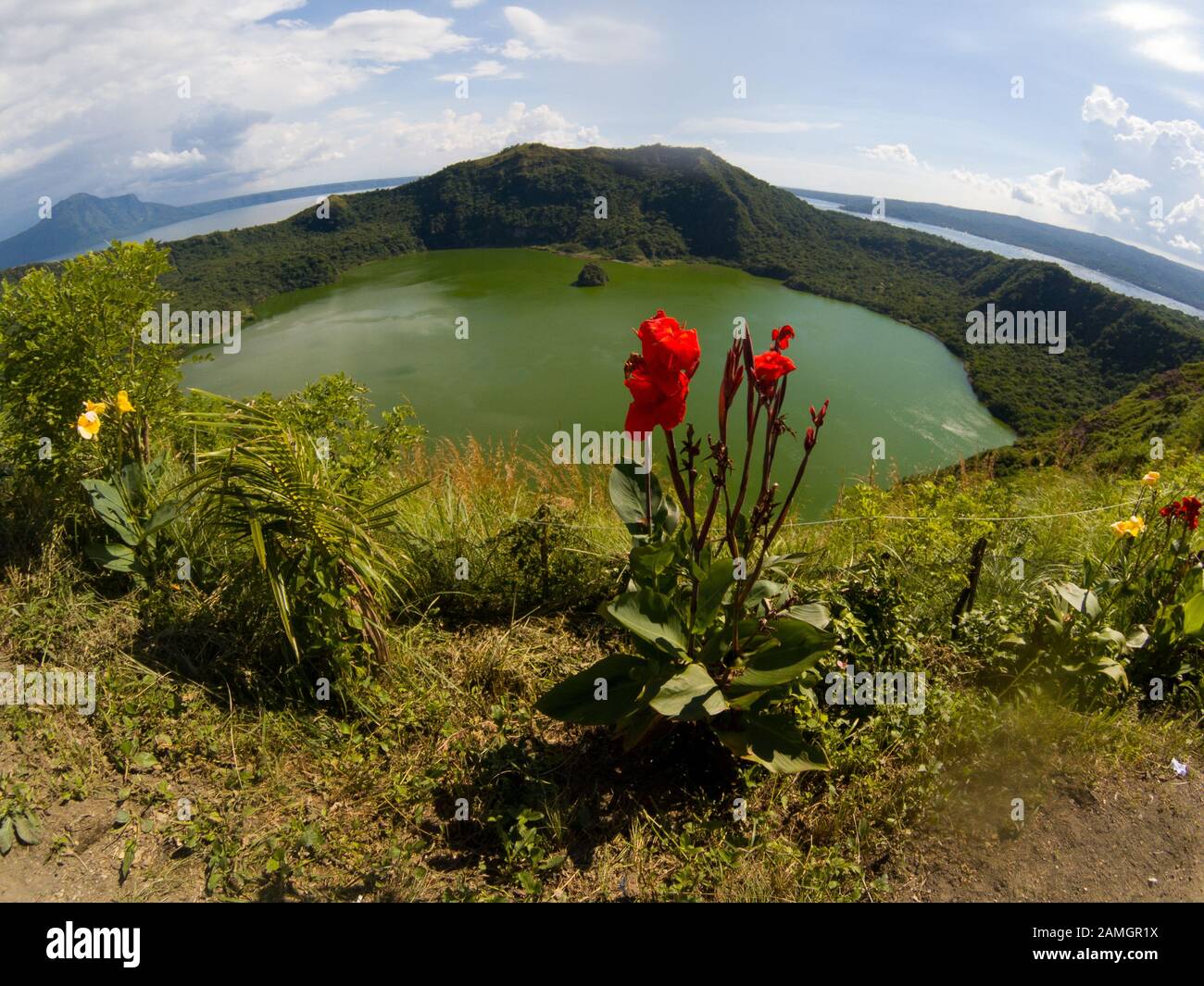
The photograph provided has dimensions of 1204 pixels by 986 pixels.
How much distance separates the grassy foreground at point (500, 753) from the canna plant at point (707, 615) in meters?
0.24

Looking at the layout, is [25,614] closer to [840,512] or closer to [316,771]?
[316,771]

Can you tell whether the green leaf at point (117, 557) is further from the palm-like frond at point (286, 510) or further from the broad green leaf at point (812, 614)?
the broad green leaf at point (812, 614)

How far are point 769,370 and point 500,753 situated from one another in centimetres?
143

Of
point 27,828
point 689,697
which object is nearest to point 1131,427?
point 689,697

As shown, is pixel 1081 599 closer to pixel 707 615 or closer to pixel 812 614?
pixel 812 614

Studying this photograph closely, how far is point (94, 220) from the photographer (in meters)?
165

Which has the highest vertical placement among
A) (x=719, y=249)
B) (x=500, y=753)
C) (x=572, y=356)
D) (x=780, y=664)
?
(x=719, y=249)

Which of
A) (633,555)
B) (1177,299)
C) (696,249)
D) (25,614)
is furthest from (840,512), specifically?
(1177,299)

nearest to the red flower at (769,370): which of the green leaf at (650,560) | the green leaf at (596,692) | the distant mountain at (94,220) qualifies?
the green leaf at (650,560)

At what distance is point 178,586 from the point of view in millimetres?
2434

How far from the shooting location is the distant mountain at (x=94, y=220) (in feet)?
435

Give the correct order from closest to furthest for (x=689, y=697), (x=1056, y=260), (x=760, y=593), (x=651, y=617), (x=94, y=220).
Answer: (x=689, y=697) < (x=651, y=617) < (x=760, y=593) < (x=1056, y=260) < (x=94, y=220)

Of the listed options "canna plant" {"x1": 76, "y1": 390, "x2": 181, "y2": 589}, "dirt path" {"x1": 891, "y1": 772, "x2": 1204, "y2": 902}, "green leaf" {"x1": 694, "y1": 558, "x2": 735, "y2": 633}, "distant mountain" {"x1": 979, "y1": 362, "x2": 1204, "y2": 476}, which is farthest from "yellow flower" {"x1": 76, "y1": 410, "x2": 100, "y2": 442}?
"distant mountain" {"x1": 979, "y1": 362, "x2": 1204, "y2": 476}

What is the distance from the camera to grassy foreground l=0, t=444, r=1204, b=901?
1.58m
